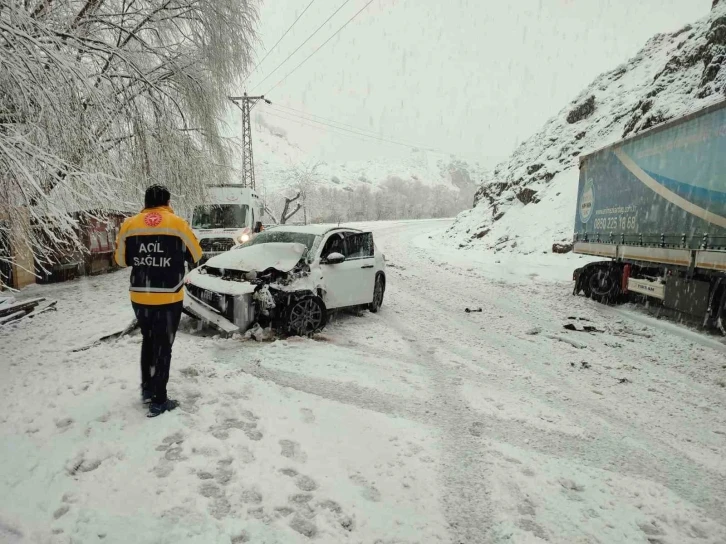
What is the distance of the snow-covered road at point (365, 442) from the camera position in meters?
2.51

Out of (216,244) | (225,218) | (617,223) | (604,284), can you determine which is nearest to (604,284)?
(604,284)

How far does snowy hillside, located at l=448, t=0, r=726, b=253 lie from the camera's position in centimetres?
1989

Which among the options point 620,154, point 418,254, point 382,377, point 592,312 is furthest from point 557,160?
point 382,377

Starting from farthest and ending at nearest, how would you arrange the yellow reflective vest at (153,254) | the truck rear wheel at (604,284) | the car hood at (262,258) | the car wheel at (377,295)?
the truck rear wheel at (604,284) < the car wheel at (377,295) < the car hood at (262,258) < the yellow reflective vest at (153,254)

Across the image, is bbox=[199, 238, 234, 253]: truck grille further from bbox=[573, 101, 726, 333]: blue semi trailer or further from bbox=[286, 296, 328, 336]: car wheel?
bbox=[573, 101, 726, 333]: blue semi trailer

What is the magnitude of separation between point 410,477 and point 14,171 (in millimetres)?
4791

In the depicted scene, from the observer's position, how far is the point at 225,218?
1345 centimetres

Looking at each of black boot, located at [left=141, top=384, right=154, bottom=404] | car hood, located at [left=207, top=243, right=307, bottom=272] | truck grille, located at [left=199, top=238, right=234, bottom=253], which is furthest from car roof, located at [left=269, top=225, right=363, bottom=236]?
truck grille, located at [left=199, top=238, right=234, bottom=253]

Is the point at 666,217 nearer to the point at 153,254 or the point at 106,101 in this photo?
the point at 153,254

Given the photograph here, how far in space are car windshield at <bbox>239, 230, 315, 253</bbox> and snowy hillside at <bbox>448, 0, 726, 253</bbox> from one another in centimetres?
1558

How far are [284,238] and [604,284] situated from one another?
7884 mm

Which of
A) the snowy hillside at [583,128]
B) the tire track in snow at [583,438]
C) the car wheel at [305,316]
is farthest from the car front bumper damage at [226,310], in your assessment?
the snowy hillside at [583,128]

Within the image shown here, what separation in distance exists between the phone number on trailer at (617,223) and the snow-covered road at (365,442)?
11.5ft

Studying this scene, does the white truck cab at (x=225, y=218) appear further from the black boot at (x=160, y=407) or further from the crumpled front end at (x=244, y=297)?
the black boot at (x=160, y=407)
